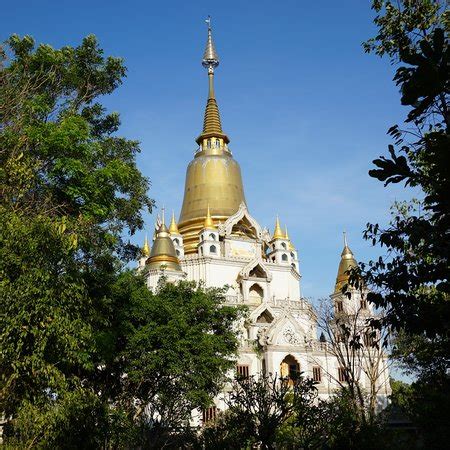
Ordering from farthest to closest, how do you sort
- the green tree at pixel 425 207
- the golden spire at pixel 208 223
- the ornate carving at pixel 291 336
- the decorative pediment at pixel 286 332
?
1. the golden spire at pixel 208 223
2. the ornate carving at pixel 291 336
3. the decorative pediment at pixel 286 332
4. the green tree at pixel 425 207

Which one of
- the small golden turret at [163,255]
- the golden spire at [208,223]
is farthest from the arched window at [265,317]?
the golden spire at [208,223]

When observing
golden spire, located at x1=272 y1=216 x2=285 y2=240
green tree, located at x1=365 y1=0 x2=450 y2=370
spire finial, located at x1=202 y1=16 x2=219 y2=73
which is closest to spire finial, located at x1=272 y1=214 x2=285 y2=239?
golden spire, located at x1=272 y1=216 x2=285 y2=240

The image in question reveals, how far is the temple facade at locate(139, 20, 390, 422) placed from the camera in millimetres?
36688

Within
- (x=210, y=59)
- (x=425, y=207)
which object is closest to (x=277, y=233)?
(x=210, y=59)

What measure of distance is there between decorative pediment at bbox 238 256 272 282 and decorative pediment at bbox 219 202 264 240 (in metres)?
3.54

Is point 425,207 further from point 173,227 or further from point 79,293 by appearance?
point 173,227

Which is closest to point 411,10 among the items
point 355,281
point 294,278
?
point 355,281

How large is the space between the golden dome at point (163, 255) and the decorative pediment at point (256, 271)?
5.56 metres

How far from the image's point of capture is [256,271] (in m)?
43.1

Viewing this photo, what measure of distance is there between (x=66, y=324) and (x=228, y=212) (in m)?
36.6

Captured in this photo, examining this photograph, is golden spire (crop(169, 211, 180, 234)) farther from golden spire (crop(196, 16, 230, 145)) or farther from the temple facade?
golden spire (crop(196, 16, 230, 145))

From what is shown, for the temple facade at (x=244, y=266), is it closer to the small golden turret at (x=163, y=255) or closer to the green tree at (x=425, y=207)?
the small golden turret at (x=163, y=255)

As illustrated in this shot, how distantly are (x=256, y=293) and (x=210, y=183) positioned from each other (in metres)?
12.2

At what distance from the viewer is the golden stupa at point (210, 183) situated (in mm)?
47312
